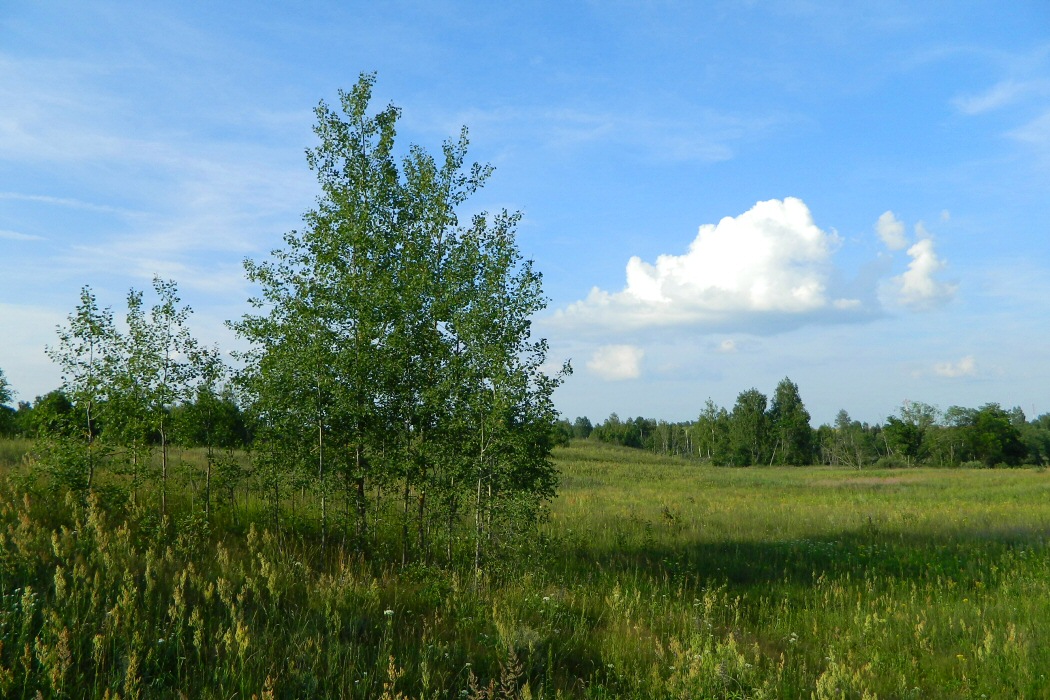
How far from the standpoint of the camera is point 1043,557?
13008mm

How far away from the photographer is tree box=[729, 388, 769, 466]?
8438 centimetres

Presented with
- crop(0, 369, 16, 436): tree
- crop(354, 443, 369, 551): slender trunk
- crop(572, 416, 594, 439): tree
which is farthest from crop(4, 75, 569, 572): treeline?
crop(572, 416, 594, 439): tree

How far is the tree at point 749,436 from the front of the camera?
84.4 metres

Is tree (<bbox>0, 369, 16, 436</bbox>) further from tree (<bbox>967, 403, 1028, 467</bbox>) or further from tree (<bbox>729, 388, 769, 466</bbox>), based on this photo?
tree (<bbox>967, 403, 1028, 467</bbox>)

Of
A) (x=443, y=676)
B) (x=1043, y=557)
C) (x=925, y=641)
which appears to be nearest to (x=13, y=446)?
(x=443, y=676)

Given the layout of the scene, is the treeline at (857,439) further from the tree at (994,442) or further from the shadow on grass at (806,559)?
the shadow on grass at (806,559)

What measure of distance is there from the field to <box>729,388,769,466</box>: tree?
7342 cm

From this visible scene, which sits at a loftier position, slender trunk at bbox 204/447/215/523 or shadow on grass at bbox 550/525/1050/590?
slender trunk at bbox 204/447/215/523

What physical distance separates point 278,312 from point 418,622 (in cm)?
612

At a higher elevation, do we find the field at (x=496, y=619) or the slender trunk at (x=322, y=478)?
the slender trunk at (x=322, y=478)

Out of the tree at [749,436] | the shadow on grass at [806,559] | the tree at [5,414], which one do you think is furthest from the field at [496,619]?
the tree at [749,436]

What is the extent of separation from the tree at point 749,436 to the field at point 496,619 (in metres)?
73.4

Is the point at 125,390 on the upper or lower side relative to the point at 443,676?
upper

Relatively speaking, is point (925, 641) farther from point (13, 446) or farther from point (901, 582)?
point (13, 446)
